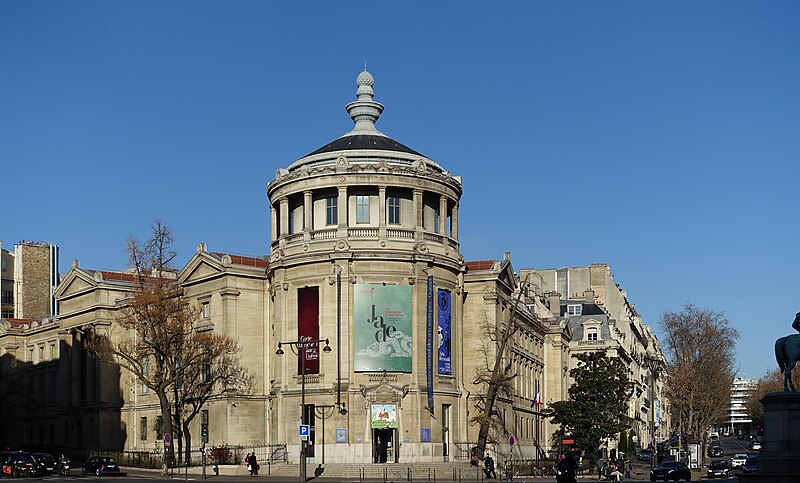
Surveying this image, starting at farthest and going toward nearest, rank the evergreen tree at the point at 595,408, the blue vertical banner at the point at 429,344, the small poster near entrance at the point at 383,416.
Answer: the evergreen tree at the point at 595,408 < the blue vertical banner at the point at 429,344 < the small poster near entrance at the point at 383,416

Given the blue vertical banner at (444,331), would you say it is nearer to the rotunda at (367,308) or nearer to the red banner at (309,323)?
the rotunda at (367,308)

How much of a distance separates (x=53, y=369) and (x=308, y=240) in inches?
1738

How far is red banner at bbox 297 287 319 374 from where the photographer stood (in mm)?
83125

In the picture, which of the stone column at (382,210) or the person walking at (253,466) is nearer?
the person walking at (253,466)

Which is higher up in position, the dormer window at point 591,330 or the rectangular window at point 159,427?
the dormer window at point 591,330

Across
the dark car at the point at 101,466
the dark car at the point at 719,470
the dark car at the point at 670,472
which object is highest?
the dark car at the point at 101,466

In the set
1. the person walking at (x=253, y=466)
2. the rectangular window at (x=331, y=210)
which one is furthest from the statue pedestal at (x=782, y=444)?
the rectangular window at (x=331, y=210)

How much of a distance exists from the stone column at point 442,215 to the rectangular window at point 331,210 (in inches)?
316

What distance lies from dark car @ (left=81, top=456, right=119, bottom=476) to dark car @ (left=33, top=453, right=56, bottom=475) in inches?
94.3

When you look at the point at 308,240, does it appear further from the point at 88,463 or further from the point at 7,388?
the point at 7,388

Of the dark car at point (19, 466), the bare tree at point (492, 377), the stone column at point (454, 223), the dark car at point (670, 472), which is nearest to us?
the dark car at point (19, 466)

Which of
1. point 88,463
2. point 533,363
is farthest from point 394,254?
point 533,363

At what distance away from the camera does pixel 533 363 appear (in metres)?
114

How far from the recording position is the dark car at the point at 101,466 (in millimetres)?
78938
